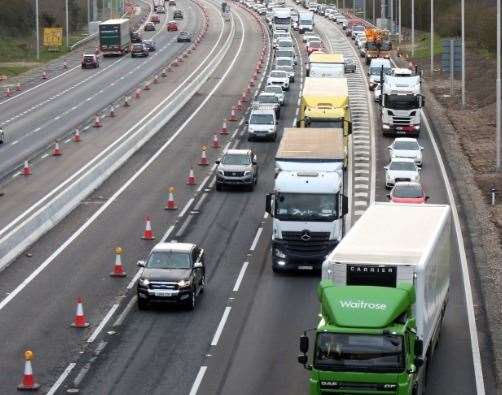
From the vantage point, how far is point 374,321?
84.0 ft

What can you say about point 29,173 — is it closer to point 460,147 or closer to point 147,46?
point 460,147

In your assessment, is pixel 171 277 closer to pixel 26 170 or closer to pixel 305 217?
pixel 305 217

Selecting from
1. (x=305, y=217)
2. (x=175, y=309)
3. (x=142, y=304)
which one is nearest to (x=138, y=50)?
(x=305, y=217)

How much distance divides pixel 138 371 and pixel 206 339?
325 cm

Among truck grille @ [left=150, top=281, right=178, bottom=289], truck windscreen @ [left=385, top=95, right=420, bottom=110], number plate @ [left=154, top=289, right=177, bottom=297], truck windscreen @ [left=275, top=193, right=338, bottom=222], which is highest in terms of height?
truck windscreen @ [left=275, top=193, right=338, bottom=222]

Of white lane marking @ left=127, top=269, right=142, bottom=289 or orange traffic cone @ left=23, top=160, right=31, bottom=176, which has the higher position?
white lane marking @ left=127, top=269, right=142, bottom=289

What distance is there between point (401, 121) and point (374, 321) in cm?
4602

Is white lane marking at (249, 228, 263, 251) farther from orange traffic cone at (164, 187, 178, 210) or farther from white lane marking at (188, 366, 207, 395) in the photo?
white lane marking at (188, 366, 207, 395)

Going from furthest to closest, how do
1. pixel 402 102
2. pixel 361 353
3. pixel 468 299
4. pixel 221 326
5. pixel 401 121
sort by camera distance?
pixel 401 121 → pixel 402 102 → pixel 468 299 → pixel 221 326 → pixel 361 353

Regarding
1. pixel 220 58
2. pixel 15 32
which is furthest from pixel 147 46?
pixel 15 32

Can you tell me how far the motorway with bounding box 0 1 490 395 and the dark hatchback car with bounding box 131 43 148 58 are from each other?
59.7m

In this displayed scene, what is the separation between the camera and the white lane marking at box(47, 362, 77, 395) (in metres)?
29.5

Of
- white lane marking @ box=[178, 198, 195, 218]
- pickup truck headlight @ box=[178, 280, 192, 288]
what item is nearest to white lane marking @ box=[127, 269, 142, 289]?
pickup truck headlight @ box=[178, 280, 192, 288]

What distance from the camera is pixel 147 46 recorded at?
12550 centimetres
